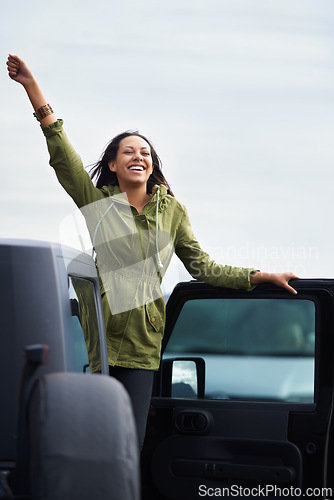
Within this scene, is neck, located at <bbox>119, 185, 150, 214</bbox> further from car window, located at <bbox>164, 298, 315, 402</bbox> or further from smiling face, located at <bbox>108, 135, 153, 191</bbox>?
car window, located at <bbox>164, 298, 315, 402</bbox>

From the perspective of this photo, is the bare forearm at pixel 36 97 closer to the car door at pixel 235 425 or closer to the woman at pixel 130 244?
the woman at pixel 130 244

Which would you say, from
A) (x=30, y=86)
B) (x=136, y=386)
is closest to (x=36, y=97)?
(x=30, y=86)

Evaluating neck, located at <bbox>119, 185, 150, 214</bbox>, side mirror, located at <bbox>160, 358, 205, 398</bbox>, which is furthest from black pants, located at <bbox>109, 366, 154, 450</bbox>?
neck, located at <bbox>119, 185, 150, 214</bbox>

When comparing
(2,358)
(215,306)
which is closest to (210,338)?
(215,306)

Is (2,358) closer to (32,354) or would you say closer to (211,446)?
(32,354)

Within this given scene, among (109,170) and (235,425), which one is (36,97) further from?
(235,425)

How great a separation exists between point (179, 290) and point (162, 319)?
58cm

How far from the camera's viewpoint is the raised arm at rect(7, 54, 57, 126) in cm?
329

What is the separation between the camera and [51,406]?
1620 mm

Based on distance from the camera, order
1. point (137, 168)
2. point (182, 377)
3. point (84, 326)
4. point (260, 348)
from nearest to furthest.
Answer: point (84, 326), point (137, 168), point (182, 377), point (260, 348)

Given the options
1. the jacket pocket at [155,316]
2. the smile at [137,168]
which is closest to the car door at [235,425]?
the jacket pocket at [155,316]

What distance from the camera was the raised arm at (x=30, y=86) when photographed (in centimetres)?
329

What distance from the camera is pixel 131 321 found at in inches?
129

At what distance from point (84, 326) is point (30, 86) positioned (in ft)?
4.03
